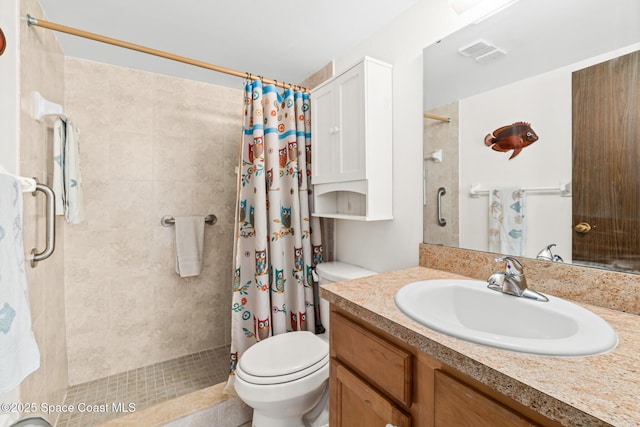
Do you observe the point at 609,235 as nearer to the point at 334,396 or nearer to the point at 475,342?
the point at 475,342

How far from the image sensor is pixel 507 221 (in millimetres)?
1039

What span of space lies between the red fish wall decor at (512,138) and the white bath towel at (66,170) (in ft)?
6.44

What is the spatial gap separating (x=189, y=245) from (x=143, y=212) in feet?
1.26

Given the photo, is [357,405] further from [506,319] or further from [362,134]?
[362,134]

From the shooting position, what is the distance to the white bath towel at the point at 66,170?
1.39 meters

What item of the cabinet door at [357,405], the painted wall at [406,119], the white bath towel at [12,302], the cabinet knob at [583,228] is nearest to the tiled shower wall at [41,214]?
the white bath towel at [12,302]

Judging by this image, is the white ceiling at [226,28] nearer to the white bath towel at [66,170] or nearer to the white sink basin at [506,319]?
the white bath towel at [66,170]

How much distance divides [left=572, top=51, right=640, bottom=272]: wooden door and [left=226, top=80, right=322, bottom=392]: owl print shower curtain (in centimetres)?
130

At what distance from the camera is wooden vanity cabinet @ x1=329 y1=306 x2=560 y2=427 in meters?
0.53

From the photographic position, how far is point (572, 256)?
34.8 inches

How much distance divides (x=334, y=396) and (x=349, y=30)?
5.80 ft

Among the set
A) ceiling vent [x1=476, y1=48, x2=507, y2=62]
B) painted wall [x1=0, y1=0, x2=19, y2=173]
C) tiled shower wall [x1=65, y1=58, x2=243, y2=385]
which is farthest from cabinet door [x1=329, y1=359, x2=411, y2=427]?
tiled shower wall [x1=65, y1=58, x2=243, y2=385]

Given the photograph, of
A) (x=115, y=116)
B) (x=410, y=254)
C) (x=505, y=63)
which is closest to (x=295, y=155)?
(x=410, y=254)

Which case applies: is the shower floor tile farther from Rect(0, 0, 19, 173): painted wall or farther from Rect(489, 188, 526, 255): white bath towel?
Rect(489, 188, 526, 255): white bath towel
